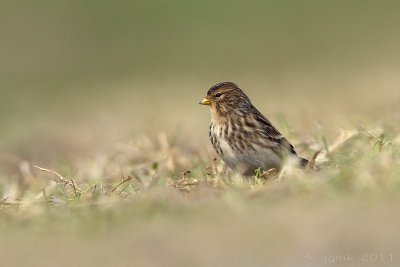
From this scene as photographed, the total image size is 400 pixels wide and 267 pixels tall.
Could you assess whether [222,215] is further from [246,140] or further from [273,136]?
[273,136]

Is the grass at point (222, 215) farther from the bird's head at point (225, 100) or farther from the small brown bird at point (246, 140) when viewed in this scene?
the bird's head at point (225, 100)

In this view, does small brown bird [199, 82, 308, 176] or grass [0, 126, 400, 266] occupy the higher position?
small brown bird [199, 82, 308, 176]

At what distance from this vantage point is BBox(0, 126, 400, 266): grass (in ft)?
17.9

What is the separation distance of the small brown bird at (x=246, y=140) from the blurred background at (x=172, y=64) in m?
1.12

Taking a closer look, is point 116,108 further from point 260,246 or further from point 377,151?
point 260,246

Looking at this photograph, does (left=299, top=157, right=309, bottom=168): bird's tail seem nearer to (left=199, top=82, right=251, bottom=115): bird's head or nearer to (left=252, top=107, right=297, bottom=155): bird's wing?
(left=252, top=107, right=297, bottom=155): bird's wing

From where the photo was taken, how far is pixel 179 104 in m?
17.5

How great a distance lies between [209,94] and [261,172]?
153cm

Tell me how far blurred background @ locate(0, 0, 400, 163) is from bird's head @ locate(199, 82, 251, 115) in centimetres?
84

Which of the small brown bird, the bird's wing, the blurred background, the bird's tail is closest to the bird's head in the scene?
the small brown bird

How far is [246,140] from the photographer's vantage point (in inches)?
358

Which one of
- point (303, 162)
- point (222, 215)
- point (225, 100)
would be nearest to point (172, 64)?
point (225, 100)

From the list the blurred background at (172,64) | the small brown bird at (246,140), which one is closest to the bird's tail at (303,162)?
the small brown bird at (246,140)

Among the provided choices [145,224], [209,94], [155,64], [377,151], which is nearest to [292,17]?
[155,64]
